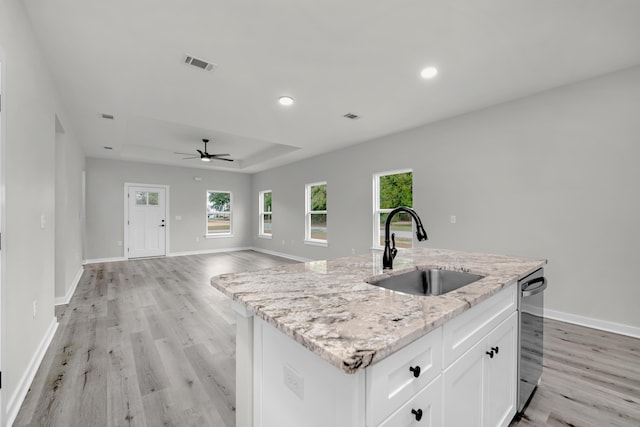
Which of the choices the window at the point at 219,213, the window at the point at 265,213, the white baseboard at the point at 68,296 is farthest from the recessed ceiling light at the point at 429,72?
the window at the point at 219,213

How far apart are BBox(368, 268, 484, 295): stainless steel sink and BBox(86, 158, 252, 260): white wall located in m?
7.56

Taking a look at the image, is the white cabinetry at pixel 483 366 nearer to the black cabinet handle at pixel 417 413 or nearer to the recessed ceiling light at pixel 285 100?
the black cabinet handle at pixel 417 413

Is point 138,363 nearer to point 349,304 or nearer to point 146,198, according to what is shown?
point 349,304

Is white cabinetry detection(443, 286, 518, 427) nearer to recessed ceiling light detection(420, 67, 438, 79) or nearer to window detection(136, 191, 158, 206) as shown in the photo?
recessed ceiling light detection(420, 67, 438, 79)

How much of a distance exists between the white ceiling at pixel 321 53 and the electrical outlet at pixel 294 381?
2145 mm

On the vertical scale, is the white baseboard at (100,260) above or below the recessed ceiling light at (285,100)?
below

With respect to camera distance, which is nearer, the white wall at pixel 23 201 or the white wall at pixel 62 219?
the white wall at pixel 23 201

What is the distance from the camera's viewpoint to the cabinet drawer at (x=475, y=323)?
100 cm

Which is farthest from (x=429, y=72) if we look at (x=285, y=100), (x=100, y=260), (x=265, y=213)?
(x=100, y=260)

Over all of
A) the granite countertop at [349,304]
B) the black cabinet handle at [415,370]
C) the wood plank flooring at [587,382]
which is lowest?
the wood plank flooring at [587,382]

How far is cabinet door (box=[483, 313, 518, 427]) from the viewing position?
4.20ft

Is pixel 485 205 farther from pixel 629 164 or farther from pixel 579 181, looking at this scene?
pixel 629 164

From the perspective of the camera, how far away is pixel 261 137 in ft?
16.4

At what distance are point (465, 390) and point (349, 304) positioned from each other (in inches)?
24.0
